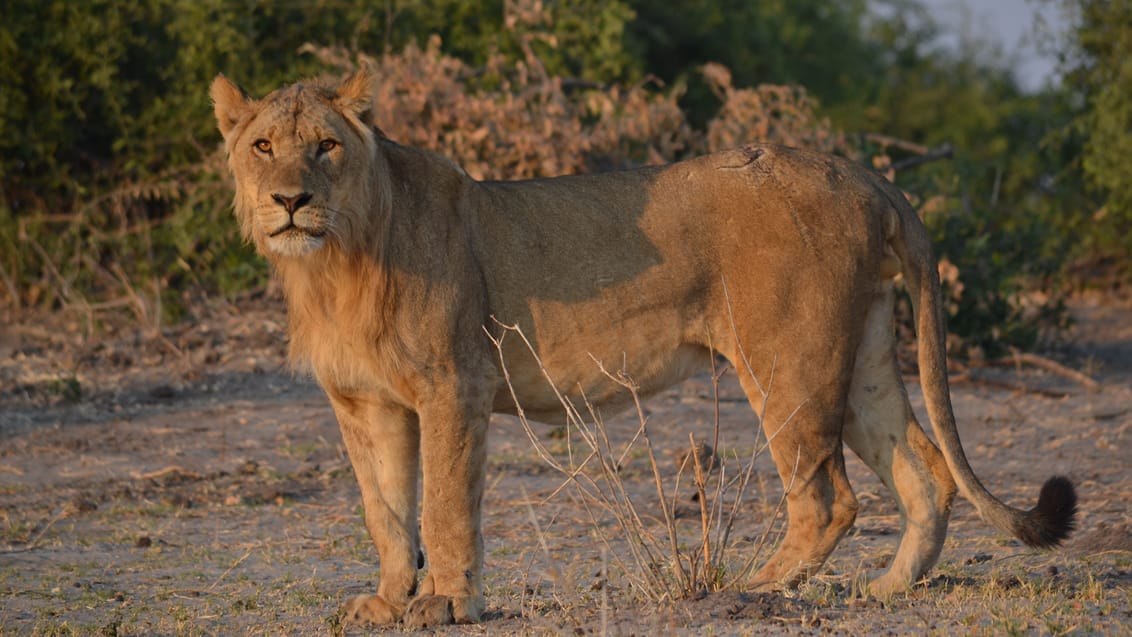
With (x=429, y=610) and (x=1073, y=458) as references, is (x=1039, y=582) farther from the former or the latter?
(x=1073, y=458)

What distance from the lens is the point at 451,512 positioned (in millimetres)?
4488

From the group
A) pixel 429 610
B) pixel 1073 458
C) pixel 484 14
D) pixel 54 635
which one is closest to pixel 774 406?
pixel 429 610

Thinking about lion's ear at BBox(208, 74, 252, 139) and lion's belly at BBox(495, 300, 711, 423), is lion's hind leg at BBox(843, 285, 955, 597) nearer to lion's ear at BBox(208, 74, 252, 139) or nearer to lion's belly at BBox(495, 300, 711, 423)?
lion's belly at BBox(495, 300, 711, 423)

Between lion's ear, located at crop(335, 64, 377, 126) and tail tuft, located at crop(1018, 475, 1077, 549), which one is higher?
lion's ear, located at crop(335, 64, 377, 126)

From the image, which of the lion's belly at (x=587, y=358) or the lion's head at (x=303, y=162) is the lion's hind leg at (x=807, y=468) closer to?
the lion's belly at (x=587, y=358)

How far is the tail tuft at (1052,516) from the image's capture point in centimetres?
468

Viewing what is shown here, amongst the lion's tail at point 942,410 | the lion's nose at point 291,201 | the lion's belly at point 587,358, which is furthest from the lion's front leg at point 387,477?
the lion's tail at point 942,410

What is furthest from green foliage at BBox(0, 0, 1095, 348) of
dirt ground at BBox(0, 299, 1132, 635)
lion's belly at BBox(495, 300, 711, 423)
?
lion's belly at BBox(495, 300, 711, 423)

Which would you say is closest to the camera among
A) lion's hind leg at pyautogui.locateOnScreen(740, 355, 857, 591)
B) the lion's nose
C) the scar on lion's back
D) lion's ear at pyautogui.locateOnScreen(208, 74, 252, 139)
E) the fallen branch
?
the lion's nose

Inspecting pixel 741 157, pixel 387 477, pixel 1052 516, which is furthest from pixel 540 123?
pixel 1052 516

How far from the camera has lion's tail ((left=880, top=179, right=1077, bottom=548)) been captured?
4.70 metres

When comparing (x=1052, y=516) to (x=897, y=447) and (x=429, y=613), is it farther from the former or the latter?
(x=429, y=613)

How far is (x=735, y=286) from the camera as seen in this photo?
487 centimetres

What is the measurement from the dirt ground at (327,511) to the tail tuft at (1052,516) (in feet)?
0.49
